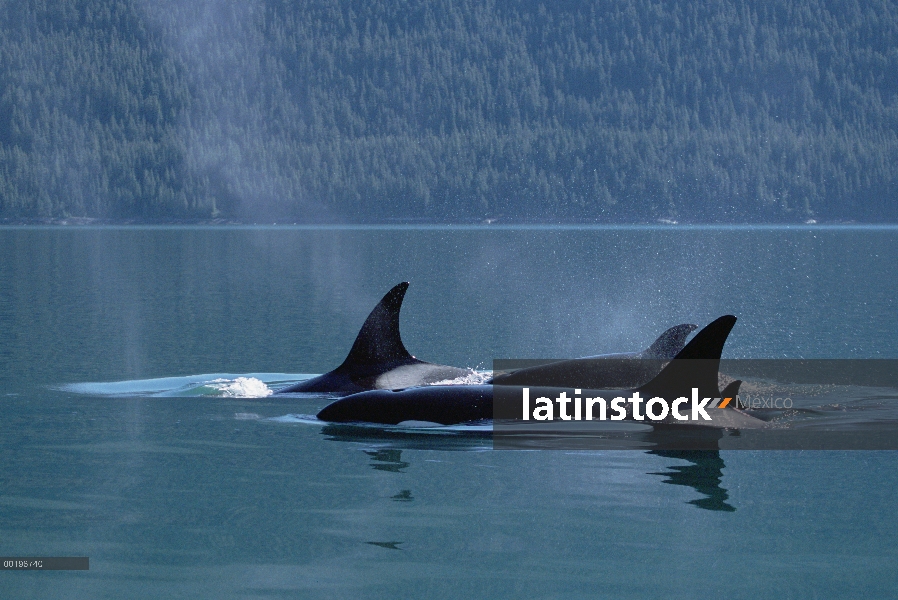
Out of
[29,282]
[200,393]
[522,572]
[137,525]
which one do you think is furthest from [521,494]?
[29,282]

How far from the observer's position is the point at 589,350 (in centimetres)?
3450

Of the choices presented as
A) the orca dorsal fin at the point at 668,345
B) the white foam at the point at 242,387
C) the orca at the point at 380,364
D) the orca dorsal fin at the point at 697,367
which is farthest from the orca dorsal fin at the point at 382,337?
the orca dorsal fin at the point at 697,367

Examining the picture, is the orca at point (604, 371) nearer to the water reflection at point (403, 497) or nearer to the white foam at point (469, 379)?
the white foam at point (469, 379)

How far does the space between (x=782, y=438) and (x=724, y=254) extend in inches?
3828

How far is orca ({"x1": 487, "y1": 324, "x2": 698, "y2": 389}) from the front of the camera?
20969 mm

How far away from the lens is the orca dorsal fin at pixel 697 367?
56.5ft

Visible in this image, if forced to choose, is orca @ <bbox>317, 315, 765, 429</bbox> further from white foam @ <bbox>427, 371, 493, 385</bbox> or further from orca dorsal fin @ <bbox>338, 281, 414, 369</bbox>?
orca dorsal fin @ <bbox>338, 281, 414, 369</bbox>

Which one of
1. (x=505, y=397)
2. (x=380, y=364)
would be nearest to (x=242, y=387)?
(x=380, y=364)

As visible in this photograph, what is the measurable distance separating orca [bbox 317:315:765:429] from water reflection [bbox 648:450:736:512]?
1052 millimetres

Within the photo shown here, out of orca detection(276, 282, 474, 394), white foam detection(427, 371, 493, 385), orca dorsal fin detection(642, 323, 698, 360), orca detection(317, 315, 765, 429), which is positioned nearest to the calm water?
orca detection(317, 315, 765, 429)

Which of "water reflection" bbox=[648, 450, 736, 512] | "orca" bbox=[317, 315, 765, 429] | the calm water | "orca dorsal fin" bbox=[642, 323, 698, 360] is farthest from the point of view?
"orca dorsal fin" bbox=[642, 323, 698, 360]

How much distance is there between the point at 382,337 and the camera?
73.8 feet

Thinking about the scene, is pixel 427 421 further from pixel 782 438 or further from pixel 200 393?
pixel 200 393

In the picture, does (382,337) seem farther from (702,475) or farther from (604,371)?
(702,475)
